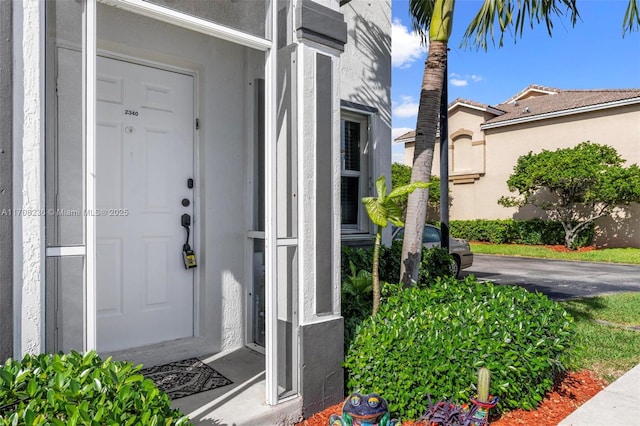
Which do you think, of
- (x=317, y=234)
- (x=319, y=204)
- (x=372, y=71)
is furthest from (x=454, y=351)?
(x=372, y=71)

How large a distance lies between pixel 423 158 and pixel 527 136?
16713 mm

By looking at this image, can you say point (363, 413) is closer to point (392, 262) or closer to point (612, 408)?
point (612, 408)

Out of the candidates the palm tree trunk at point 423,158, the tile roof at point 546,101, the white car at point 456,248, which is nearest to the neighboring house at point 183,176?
the palm tree trunk at point 423,158

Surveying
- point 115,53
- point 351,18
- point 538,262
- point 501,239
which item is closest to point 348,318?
point 115,53

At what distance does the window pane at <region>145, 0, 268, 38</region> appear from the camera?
2706mm

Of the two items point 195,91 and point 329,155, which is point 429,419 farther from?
point 195,91

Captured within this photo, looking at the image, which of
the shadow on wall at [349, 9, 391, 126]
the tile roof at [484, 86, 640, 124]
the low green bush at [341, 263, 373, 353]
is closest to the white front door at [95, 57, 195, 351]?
the low green bush at [341, 263, 373, 353]

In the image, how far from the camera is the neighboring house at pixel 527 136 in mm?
16344

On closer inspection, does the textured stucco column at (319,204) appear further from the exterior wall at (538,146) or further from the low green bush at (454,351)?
the exterior wall at (538,146)

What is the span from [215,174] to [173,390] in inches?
76.1

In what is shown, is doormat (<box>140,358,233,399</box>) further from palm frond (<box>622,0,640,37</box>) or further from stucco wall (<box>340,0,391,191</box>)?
palm frond (<box>622,0,640,37</box>)

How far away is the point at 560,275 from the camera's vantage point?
11.0 meters

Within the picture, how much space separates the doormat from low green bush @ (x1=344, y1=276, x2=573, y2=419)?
111 cm

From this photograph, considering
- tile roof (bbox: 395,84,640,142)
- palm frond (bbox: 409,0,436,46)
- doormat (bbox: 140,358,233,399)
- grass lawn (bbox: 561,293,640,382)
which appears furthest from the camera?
tile roof (bbox: 395,84,640,142)
